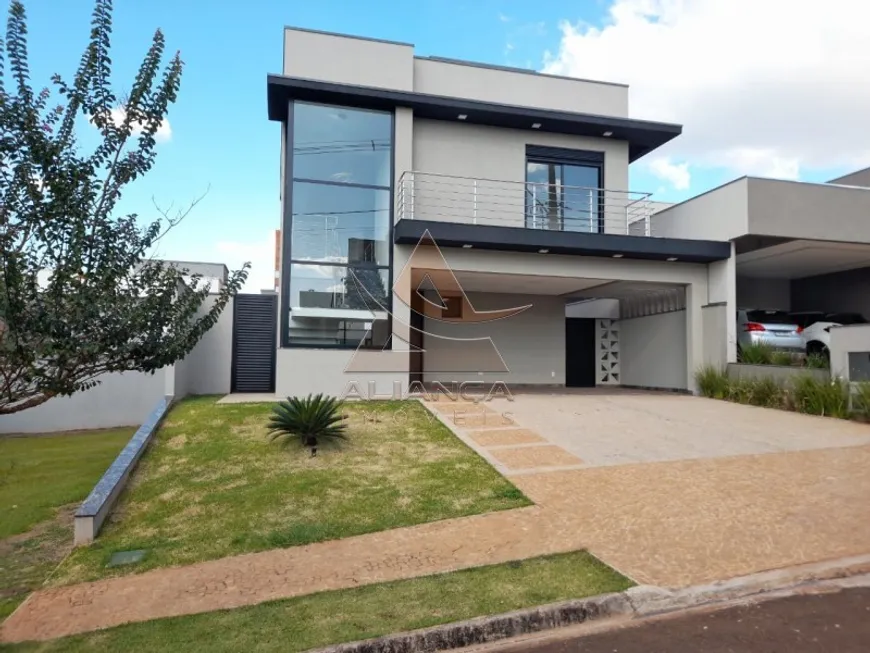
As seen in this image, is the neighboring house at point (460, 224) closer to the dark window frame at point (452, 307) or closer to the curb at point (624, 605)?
the dark window frame at point (452, 307)

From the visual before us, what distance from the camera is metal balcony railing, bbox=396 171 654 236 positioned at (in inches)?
543

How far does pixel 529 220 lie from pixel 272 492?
10226mm

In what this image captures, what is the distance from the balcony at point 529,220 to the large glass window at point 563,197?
0.08 feet

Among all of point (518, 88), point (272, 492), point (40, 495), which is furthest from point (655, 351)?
point (40, 495)

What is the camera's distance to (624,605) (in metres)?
4.11

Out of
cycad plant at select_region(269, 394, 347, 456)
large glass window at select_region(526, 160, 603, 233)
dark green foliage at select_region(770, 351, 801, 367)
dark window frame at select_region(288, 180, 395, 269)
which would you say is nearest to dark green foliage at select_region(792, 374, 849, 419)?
dark green foliage at select_region(770, 351, 801, 367)

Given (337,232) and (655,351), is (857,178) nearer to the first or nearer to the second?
(655,351)

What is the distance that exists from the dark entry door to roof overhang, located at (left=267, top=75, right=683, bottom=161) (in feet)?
17.4

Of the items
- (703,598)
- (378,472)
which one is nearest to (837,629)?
(703,598)

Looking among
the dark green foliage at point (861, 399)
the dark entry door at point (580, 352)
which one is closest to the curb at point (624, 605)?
the dark green foliage at point (861, 399)

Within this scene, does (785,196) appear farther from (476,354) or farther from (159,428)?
(159,428)

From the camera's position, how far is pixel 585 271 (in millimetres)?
13391

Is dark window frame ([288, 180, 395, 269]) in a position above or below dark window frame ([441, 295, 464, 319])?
above

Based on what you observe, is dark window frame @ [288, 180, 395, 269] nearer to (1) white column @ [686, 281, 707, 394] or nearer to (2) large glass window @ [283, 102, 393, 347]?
(2) large glass window @ [283, 102, 393, 347]
